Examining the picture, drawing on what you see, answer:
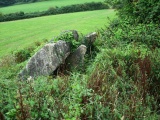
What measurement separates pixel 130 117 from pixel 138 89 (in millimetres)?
1250

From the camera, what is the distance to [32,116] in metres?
4.11

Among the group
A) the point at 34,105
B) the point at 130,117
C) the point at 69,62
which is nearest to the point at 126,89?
the point at 130,117

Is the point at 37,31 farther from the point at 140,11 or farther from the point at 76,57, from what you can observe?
the point at 76,57

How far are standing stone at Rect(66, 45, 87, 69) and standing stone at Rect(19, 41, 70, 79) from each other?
51cm

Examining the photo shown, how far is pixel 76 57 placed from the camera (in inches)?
361

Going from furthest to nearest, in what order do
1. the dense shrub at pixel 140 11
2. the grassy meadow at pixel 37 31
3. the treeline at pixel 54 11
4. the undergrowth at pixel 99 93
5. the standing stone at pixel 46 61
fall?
the treeline at pixel 54 11
the grassy meadow at pixel 37 31
the dense shrub at pixel 140 11
the standing stone at pixel 46 61
the undergrowth at pixel 99 93

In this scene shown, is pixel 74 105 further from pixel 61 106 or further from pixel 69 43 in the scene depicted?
pixel 69 43

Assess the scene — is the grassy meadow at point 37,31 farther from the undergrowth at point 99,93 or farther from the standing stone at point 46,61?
the undergrowth at point 99,93

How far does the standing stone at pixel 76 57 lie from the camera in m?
8.97

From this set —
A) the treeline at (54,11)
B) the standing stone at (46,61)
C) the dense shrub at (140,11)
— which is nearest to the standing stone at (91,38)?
the standing stone at (46,61)

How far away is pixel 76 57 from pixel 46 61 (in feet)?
4.13

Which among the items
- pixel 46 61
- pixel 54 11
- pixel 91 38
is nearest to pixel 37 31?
pixel 54 11

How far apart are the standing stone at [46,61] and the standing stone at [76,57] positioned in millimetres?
509

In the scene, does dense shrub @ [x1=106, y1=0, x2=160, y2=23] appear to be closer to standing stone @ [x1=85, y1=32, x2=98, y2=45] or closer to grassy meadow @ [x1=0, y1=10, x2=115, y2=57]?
standing stone @ [x1=85, y1=32, x2=98, y2=45]
